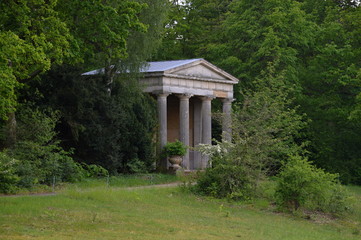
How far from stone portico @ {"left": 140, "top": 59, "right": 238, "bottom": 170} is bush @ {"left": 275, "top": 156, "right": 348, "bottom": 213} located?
748 cm

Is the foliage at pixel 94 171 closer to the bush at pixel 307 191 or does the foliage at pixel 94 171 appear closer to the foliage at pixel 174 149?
the foliage at pixel 174 149

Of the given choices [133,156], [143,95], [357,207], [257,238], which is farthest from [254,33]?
[257,238]

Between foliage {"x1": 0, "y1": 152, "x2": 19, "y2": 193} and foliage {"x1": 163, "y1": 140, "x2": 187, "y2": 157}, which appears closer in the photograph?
foliage {"x1": 0, "y1": 152, "x2": 19, "y2": 193}

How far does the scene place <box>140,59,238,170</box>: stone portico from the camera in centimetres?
3522

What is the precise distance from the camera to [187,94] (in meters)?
36.5

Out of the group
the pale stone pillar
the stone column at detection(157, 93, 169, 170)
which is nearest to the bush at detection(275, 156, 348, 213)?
the stone column at detection(157, 93, 169, 170)

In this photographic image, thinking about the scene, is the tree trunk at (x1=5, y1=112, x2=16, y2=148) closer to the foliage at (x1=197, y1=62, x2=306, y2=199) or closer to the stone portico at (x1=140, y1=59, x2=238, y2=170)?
the foliage at (x1=197, y1=62, x2=306, y2=199)

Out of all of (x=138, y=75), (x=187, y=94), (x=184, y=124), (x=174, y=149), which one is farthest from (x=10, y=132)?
(x=187, y=94)

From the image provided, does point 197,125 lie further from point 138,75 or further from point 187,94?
point 138,75

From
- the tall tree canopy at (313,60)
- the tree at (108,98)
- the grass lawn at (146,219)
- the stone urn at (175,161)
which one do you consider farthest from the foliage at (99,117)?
the tall tree canopy at (313,60)

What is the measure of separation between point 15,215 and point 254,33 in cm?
2893

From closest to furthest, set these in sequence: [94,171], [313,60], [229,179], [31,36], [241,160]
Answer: [31,36] → [229,179] → [241,160] → [94,171] → [313,60]

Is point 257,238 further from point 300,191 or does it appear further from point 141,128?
point 141,128

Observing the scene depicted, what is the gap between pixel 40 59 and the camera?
73.1 ft
